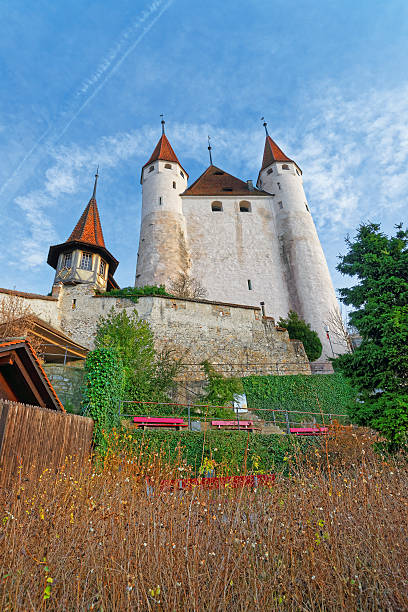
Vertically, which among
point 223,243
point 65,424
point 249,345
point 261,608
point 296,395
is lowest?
point 261,608

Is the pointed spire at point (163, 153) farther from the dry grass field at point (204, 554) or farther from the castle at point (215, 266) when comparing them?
the dry grass field at point (204, 554)

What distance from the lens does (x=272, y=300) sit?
27.0 meters

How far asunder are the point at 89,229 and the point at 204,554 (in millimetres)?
22834

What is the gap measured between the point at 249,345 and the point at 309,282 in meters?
11.0

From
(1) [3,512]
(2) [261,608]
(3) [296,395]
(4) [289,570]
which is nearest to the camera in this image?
(2) [261,608]

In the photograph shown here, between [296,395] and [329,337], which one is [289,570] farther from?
[329,337]

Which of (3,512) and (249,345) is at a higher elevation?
(249,345)

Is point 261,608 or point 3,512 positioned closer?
point 261,608

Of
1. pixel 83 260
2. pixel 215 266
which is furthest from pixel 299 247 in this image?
pixel 83 260

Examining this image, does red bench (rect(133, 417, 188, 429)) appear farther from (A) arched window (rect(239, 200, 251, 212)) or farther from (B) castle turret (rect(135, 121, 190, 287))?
(A) arched window (rect(239, 200, 251, 212))

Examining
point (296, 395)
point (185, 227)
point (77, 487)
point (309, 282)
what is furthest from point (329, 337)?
point (77, 487)

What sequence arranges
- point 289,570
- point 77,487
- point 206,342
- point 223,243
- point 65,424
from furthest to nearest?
point 223,243, point 206,342, point 65,424, point 77,487, point 289,570

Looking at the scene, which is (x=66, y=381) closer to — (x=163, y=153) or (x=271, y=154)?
(x=163, y=153)

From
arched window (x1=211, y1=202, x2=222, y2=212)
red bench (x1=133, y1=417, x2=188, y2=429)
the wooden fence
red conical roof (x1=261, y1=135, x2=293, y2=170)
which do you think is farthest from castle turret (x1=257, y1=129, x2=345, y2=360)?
the wooden fence
